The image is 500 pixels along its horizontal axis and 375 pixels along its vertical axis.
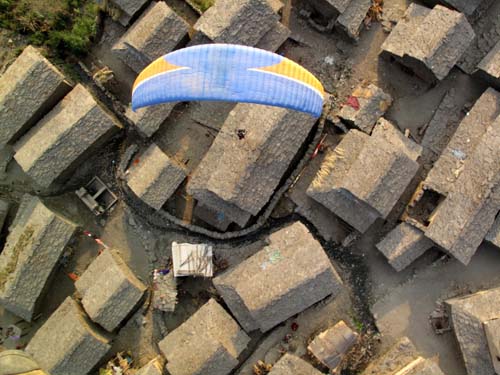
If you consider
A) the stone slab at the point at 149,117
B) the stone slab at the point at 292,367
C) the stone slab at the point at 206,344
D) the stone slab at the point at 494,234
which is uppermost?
the stone slab at the point at 149,117

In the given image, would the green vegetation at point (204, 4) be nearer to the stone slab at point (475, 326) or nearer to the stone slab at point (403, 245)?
the stone slab at point (403, 245)

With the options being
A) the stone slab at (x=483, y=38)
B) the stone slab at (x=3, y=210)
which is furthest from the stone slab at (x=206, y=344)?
the stone slab at (x=483, y=38)

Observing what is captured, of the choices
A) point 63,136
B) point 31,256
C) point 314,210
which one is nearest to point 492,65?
point 314,210

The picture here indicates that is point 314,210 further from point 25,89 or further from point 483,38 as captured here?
point 25,89

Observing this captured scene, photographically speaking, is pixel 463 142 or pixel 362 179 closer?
pixel 362 179

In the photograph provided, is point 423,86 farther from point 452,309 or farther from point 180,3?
point 180,3

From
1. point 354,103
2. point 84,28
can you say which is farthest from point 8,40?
point 354,103
